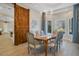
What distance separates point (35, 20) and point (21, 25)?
37 cm

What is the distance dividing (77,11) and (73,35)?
606mm

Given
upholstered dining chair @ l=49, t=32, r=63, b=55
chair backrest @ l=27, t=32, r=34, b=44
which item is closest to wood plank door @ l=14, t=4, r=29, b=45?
chair backrest @ l=27, t=32, r=34, b=44

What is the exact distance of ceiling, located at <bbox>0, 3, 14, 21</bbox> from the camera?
8.49ft

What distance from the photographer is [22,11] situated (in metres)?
2.67

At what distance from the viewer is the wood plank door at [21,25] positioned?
2639 millimetres

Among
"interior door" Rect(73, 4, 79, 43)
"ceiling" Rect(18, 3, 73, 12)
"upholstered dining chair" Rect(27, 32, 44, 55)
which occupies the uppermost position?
"ceiling" Rect(18, 3, 73, 12)

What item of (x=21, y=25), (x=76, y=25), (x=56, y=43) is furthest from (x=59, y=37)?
(x=21, y=25)

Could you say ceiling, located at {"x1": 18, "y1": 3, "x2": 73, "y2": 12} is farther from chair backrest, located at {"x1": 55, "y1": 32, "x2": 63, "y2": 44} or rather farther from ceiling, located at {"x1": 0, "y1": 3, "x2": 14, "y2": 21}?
chair backrest, located at {"x1": 55, "y1": 32, "x2": 63, "y2": 44}

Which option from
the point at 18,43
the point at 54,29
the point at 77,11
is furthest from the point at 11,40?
the point at 77,11

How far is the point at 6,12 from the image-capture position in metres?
2.59

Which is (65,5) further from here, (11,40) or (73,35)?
(11,40)

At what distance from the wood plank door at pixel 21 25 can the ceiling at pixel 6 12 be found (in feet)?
0.49

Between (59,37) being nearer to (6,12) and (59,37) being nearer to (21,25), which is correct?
(21,25)

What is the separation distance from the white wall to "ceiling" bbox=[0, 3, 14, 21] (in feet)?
1.60
